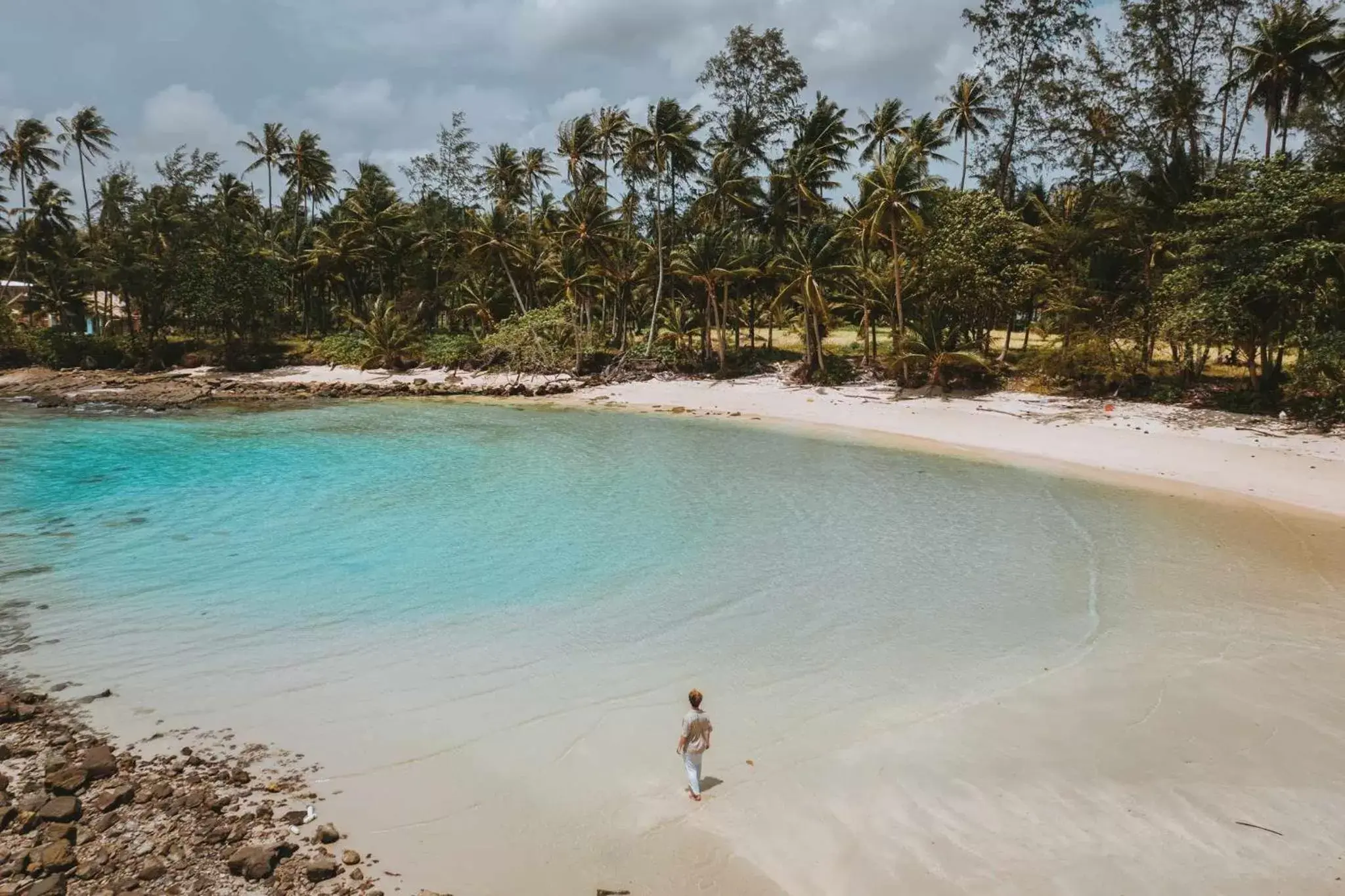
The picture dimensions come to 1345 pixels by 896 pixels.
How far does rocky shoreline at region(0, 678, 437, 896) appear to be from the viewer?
5.45 m

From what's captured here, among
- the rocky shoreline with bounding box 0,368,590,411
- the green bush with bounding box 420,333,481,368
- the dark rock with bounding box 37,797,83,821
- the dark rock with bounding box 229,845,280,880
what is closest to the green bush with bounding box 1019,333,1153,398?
the rocky shoreline with bounding box 0,368,590,411

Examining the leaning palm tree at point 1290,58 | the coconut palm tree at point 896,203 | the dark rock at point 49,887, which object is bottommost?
the dark rock at point 49,887

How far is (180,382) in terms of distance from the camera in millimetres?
44094

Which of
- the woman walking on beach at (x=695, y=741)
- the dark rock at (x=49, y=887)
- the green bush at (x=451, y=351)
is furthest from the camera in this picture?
the green bush at (x=451, y=351)

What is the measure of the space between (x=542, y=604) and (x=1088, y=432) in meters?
21.6

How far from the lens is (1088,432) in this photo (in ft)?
82.1

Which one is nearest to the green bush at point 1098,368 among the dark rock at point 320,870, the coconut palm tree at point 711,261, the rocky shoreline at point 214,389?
the coconut palm tree at point 711,261

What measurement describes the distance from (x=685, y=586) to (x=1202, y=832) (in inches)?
290

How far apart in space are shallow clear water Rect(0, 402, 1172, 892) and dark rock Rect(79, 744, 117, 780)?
842mm

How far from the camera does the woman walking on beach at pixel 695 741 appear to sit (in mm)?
6543

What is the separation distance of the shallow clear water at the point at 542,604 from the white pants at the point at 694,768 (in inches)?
14.0

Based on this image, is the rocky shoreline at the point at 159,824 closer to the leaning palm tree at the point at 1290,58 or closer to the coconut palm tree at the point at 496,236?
the leaning palm tree at the point at 1290,58

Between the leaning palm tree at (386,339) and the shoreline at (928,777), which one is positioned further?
the leaning palm tree at (386,339)

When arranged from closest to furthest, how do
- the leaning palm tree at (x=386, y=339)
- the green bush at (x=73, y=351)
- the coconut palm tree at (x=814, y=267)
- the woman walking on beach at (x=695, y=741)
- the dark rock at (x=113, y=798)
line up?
1. the dark rock at (x=113, y=798)
2. the woman walking on beach at (x=695, y=741)
3. the coconut palm tree at (x=814, y=267)
4. the leaning palm tree at (x=386, y=339)
5. the green bush at (x=73, y=351)
